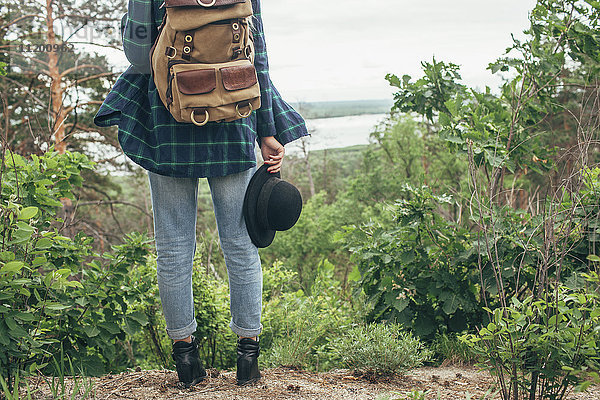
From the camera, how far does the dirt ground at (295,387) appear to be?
2.11 metres

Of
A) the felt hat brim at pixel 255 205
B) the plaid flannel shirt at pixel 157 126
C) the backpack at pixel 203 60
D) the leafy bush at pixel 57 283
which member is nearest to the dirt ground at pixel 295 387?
the leafy bush at pixel 57 283

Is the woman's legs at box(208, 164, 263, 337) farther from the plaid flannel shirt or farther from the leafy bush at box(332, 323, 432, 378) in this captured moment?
the leafy bush at box(332, 323, 432, 378)

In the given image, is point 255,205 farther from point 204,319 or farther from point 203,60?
point 204,319

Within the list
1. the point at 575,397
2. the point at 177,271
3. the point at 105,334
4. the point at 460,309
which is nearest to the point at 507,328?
the point at 575,397

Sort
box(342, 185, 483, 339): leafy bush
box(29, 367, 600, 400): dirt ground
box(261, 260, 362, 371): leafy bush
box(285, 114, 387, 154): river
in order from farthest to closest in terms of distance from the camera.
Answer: box(285, 114, 387, 154): river, box(342, 185, 483, 339): leafy bush, box(261, 260, 362, 371): leafy bush, box(29, 367, 600, 400): dirt ground

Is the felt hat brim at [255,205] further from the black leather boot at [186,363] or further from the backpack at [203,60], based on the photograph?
the black leather boot at [186,363]

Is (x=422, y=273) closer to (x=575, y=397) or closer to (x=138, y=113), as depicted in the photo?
(x=575, y=397)

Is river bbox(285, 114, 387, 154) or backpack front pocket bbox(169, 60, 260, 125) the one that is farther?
river bbox(285, 114, 387, 154)

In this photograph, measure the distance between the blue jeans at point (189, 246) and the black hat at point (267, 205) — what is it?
0.10ft

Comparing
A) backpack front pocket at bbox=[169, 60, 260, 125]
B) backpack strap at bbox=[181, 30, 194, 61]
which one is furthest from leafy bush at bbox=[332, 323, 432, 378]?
backpack strap at bbox=[181, 30, 194, 61]

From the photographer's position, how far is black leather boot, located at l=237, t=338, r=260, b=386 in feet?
7.23

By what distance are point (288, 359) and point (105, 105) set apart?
1530 millimetres

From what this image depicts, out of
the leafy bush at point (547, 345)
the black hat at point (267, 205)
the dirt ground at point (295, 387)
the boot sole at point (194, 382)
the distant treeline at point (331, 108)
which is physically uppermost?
the distant treeline at point (331, 108)

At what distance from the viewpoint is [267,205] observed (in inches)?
84.3
